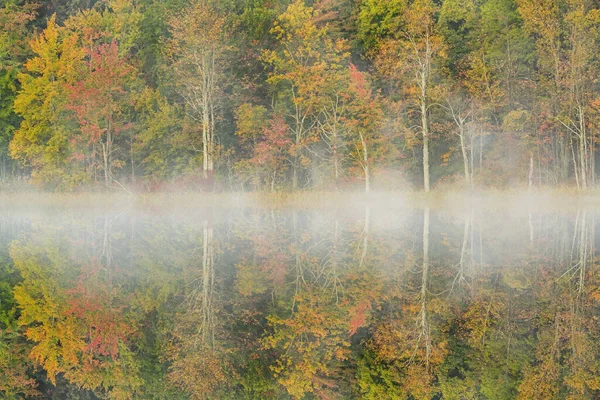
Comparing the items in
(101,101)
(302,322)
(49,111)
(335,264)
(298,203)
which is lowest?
(302,322)

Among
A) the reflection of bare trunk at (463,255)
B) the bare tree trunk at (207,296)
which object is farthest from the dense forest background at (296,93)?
the bare tree trunk at (207,296)

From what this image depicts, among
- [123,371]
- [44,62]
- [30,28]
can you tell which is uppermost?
[30,28]

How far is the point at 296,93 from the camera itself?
120 feet

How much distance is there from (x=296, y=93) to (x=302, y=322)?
101 feet

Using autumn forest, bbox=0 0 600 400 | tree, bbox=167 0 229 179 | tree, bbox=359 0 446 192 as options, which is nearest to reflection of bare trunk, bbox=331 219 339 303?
autumn forest, bbox=0 0 600 400

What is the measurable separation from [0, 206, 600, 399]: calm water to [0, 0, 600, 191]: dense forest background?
22707 mm

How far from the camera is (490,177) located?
36.5 meters

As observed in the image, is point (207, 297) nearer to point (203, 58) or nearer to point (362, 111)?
point (203, 58)

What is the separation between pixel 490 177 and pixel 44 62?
22761 millimetres

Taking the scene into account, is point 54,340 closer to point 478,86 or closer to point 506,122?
point 506,122

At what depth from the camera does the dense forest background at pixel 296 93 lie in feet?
111

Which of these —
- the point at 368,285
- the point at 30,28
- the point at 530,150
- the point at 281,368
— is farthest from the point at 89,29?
the point at 281,368

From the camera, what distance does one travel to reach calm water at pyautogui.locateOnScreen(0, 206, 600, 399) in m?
5.04

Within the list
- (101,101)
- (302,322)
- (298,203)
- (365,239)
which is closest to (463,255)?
(365,239)
